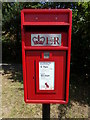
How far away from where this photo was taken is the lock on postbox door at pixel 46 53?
1.47 metres

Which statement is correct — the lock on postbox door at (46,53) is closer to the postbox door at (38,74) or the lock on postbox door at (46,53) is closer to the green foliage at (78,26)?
the postbox door at (38,74)

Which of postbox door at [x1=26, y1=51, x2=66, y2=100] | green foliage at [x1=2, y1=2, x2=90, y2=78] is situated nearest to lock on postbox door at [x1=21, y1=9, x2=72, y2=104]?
postbox door at [x1=26, y1=51, x2=66, y2=100]

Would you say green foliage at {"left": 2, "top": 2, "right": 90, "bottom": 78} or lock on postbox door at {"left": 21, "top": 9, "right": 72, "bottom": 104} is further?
green foliage at {"left": 2, "top": 2, "right": 90, "bottom": 78}

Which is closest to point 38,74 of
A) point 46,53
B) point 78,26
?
point 46,53

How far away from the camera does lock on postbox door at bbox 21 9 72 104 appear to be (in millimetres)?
1470

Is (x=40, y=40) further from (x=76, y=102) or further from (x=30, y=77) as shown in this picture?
(x=76, y=102)

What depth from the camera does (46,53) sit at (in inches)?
60.9

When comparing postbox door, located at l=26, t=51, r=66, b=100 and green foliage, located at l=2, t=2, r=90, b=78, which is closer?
postbox door, located at l=26, t=51, r=66, b=100

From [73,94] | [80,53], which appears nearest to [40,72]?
[73,94]

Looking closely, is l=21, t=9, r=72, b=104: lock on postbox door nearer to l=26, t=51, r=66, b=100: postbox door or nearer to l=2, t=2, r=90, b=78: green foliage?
l=26, t=51, r=66, b=100: postbox door

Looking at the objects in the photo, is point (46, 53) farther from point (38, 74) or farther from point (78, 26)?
point (78, 26)

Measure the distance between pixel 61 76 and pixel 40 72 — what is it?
0.75 feet

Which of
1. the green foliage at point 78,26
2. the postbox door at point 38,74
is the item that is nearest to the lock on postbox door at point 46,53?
the postbox door at point 38,74

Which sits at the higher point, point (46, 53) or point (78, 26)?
point (78, 26)
